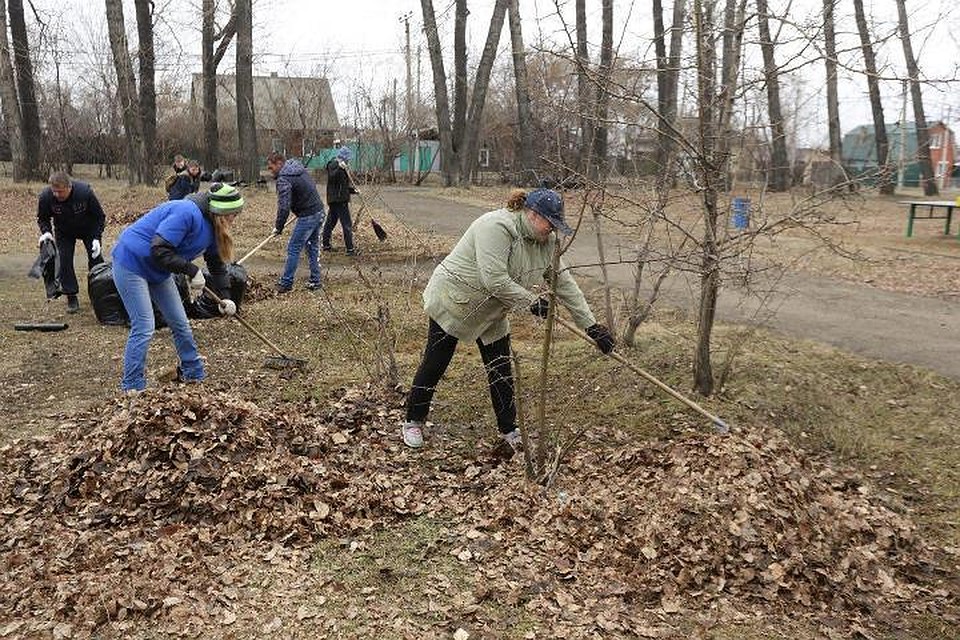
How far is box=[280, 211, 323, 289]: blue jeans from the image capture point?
8.40 m

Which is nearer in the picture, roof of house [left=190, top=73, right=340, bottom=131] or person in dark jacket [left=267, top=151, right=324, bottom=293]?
person in dark jacket [left=267, top=151, right=324, bottom=293]

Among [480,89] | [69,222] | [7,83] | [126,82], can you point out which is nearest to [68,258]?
[69,222]

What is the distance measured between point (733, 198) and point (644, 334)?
6.98ft

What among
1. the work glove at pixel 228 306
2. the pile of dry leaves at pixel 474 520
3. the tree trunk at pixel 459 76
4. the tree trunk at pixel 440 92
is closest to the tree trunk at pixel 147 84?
the tree trunk at pixel 440 92

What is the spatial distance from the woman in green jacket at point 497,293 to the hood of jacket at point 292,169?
14.6 ft

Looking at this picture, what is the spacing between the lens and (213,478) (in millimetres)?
3795

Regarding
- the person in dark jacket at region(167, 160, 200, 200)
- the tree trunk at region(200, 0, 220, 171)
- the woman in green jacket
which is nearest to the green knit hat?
the woman in green jacket

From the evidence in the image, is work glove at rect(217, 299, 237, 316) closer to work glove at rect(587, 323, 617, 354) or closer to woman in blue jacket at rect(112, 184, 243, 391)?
woman in blue jacket at rect(112, 184, 243, 391)

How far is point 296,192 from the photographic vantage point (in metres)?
8.32

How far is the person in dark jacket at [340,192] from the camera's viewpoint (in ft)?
30.8

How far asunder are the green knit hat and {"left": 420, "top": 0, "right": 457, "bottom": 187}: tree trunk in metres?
17.1

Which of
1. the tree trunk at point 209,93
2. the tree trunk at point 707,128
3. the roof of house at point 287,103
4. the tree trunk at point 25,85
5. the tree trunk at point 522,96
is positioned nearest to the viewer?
the tree trunk at point 707,128

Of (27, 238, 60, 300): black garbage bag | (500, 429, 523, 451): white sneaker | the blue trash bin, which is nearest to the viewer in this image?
the blue trash bin

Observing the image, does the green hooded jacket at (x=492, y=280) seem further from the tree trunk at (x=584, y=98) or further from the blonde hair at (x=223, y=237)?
the blonde hair at (x=223, y=237)
